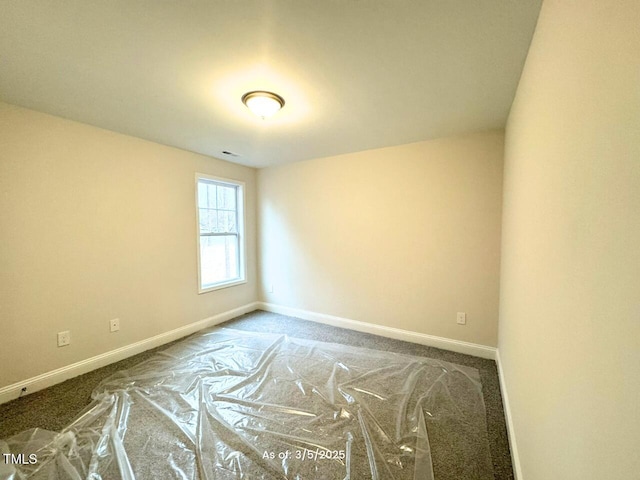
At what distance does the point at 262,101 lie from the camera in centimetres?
192

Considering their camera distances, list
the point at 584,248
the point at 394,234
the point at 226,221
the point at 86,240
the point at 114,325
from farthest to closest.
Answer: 1. the point at 226,221
2. the point at 394,234
3. the point at 114,325
4. the point at 86,240
5. the point at 584,248

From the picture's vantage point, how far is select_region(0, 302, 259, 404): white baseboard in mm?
2088

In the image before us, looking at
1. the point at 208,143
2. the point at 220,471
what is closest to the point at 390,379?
the point at 220,471

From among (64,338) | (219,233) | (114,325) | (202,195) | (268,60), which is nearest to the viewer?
(268,60)

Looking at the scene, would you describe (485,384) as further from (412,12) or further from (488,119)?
(412,12)

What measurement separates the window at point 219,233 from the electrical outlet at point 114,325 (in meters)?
0.94

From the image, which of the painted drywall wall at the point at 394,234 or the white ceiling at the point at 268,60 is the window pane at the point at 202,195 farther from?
the white ceiling at the point at 268,60

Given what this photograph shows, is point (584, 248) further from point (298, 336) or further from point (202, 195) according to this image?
point (202, 195)

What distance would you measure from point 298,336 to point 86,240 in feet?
7.86

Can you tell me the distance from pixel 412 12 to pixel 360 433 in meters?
2.32

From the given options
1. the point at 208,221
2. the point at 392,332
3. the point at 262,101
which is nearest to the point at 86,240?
the point at 208,221

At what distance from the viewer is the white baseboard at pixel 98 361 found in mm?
2088

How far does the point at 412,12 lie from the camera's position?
3.97ft

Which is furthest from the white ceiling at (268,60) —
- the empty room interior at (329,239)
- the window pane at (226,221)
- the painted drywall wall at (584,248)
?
the window pane at (226,221)
